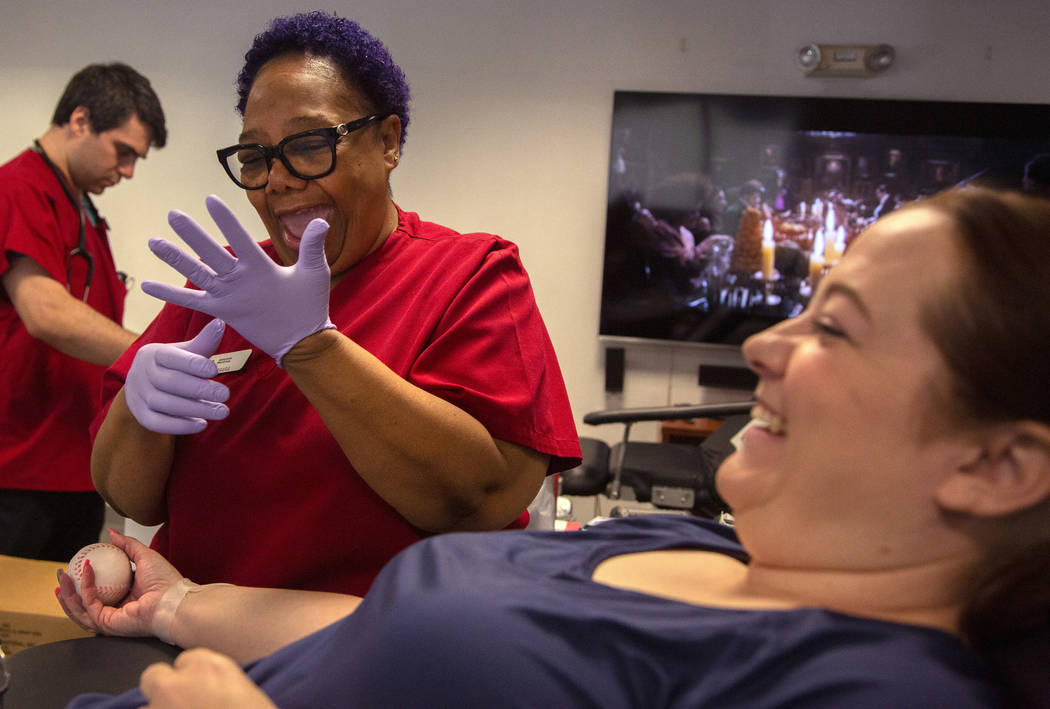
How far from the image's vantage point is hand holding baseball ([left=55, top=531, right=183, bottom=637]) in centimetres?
114

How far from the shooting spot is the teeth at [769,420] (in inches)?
29.6

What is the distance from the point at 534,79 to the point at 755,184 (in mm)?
1166

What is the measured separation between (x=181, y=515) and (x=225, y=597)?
0.20 metres

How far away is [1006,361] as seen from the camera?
24.7 inches

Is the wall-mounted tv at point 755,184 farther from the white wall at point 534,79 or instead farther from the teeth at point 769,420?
the teeth at point 769,420

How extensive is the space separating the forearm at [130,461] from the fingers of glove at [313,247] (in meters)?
0.42

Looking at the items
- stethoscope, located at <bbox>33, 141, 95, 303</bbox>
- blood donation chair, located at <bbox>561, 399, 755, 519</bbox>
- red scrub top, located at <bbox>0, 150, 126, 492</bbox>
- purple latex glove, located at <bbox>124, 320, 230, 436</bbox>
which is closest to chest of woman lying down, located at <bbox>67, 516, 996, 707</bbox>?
purple latex glove, located at <bbox>124, 320, 230, 436</bbox>

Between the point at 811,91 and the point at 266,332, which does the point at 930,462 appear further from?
the point at 811,91

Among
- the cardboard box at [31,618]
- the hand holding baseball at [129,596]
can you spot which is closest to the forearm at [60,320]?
the cardboard box at [31,618]

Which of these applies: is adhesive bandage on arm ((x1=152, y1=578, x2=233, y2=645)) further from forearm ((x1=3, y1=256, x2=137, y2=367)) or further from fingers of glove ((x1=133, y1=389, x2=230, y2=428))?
forearm ((x1=3, y1=256, x2=137, y2=367))

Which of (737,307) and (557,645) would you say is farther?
(737,307)

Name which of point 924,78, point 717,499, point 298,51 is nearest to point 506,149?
point 924,78

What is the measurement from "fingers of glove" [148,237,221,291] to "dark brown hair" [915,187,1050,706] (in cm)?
82

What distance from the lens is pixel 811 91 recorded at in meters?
3.62
